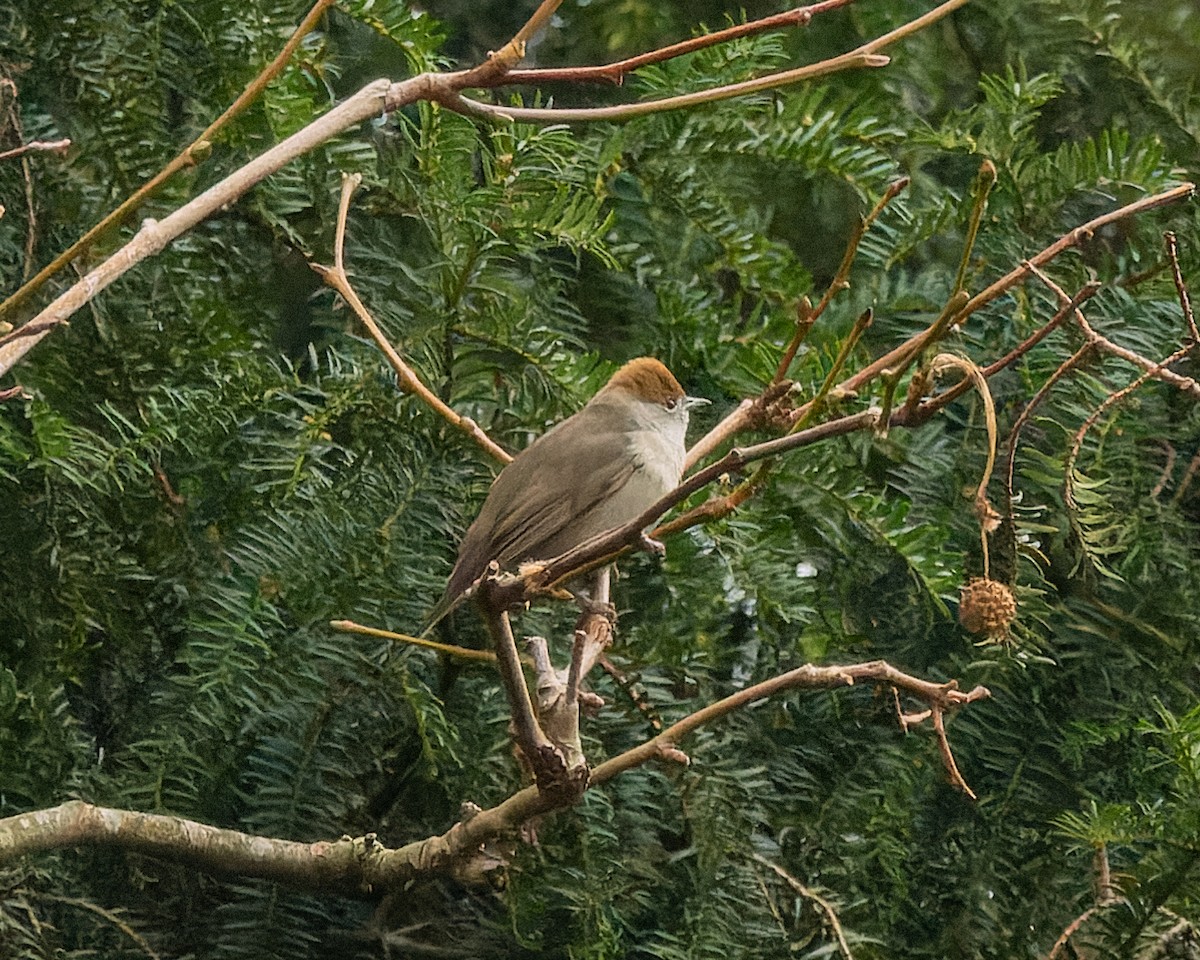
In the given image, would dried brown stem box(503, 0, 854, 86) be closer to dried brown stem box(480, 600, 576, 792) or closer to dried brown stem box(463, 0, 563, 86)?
dried brown stem box(463, 0, 563, 86)

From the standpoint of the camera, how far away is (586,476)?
121 cm

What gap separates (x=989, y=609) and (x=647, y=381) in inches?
15.1

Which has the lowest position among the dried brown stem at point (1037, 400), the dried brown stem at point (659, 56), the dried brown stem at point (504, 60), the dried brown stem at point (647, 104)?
the dried brown stem at point (1037, 400)

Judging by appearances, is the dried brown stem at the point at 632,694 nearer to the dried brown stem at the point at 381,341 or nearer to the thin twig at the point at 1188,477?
the dried brown stem at the point at 381,341

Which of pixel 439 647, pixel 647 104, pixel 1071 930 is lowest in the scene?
pixel 1071 930

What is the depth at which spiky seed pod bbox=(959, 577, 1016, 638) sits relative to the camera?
2.26 feet

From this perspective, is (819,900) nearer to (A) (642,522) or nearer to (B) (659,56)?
(A) (642,522)

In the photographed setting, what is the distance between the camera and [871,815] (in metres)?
0.83

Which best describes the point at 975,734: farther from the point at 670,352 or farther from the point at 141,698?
the point at 141,698

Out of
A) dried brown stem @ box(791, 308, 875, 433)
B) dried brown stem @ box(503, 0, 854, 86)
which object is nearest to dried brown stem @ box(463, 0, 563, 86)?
dried brown stem @ box(503, 0, 854, 86)

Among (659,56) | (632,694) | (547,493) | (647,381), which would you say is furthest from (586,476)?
(659,56)

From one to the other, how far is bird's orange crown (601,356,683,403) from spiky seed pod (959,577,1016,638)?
298 millimetres

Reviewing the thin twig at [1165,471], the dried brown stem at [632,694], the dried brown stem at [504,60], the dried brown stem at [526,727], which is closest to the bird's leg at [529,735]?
the dried brown stem at [526,727]

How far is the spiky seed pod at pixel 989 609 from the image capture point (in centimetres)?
69
